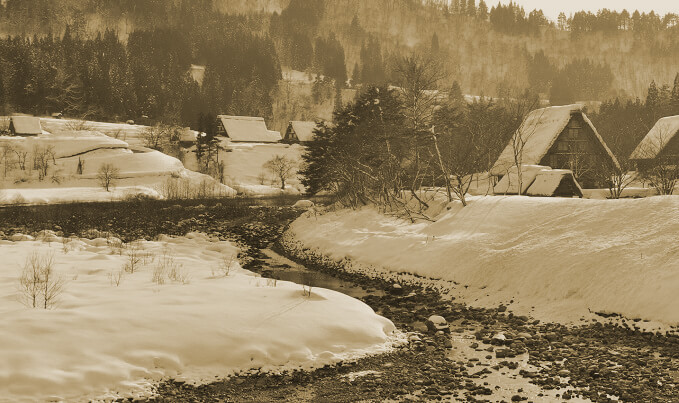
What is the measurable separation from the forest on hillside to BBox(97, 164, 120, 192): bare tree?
31.4 meters

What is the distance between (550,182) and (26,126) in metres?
73.1

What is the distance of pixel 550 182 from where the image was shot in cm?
3027

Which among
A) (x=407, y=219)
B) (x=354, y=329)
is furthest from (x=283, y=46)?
(x=354, y=329)

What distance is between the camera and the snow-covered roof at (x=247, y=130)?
304 ft

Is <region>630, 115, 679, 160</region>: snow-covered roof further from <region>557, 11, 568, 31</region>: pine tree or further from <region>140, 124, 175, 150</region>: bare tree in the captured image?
<region>557, 11, 568, 31</region>: pine tree

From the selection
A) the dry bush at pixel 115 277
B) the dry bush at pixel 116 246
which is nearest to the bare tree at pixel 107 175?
the dry bush at pixel 116 246

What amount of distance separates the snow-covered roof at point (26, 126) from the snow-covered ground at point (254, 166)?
2078 centimetres

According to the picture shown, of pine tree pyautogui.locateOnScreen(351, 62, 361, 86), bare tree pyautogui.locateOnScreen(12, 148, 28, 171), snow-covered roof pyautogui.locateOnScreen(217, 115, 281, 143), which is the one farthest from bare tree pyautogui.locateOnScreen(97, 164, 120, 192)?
pine tree pyautogui.locateOnScreen(351, 62, 361, 86)

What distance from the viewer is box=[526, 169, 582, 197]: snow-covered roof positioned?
29.9 meters

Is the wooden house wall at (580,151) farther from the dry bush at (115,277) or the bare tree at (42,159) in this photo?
the bare tree at (42,159)

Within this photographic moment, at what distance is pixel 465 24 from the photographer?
194750 mm

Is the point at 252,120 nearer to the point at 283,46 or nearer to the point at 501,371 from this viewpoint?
the point at 283,46

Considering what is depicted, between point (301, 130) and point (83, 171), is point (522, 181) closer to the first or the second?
point (83, 171)

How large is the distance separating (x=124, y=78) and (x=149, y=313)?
97.2 m
